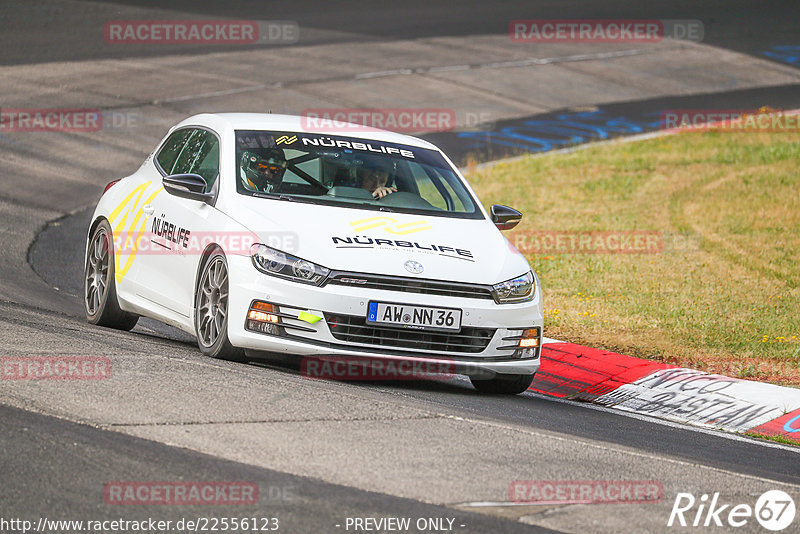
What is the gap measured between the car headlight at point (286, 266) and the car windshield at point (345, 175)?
2.61 feet

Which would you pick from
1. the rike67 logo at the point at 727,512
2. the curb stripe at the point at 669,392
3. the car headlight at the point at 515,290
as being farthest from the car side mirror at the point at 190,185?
the rike67 logo at the point at 727,512

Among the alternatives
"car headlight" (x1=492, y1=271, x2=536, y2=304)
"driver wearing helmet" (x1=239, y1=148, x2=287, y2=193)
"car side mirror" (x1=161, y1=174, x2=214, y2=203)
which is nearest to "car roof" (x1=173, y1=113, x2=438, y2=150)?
"driver wearing helmet" (x1=239, y1=148, x2=287, y2=193)

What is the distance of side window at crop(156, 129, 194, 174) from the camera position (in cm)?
970

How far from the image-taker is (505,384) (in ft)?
28.7

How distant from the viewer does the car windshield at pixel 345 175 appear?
8781 millimetres

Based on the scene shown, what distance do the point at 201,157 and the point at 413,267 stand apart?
2.26m

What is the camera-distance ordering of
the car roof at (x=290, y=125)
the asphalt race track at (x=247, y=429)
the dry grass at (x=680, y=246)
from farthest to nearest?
the dry grass at (x=680, y=246)
the car roof at (x=290, y=125)
the asphalt race track at (x=247, y=429)

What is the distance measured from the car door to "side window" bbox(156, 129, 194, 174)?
44 mm

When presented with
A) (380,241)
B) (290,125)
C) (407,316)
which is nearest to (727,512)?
(407,316)

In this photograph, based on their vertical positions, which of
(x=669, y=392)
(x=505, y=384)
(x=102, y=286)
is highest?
(x=102, y=286)

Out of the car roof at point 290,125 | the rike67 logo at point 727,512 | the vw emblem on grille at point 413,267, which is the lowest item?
the rike67 logo at point 727,512

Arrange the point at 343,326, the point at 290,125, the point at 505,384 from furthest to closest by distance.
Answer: the point at 290,125
the point at 505,384
the point at 343,326

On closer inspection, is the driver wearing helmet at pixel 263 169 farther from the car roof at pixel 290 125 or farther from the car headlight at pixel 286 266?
the car headlight at pixel 286 266

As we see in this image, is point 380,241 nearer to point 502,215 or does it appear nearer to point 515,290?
point 515,290
